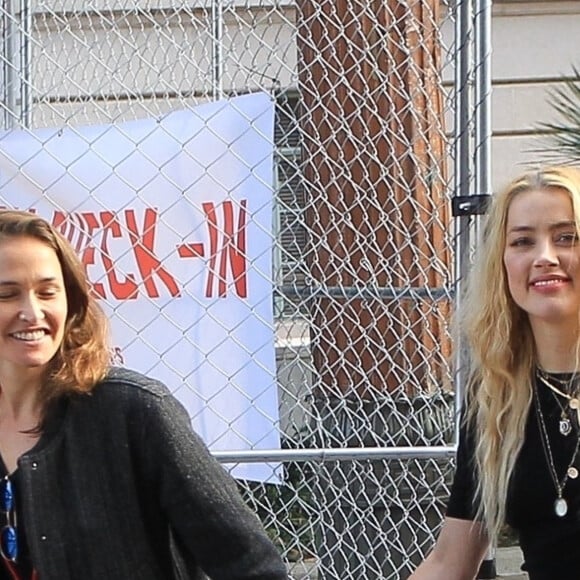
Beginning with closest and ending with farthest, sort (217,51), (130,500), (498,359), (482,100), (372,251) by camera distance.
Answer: (130,500)
(498,359)
(482,100)
(217,51)
(372,251)

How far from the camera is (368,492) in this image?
3670 mm

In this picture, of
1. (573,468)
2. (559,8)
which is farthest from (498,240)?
(559,8)

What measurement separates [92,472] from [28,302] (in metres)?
0.33

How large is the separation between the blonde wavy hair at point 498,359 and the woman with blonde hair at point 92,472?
1.64ft

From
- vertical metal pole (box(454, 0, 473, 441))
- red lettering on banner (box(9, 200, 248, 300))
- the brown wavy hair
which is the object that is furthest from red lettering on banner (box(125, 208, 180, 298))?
the brown wavy hair

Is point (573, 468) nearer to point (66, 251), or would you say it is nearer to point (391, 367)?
point (66, 251)

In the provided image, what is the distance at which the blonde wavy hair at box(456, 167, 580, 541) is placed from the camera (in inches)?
89.0

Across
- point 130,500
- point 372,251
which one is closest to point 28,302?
point 130,500

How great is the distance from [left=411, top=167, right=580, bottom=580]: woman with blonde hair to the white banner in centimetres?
92

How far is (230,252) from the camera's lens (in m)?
3.20

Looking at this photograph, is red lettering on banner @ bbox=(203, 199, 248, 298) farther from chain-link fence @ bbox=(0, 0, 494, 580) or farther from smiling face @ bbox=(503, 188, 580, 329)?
smiling face @ bbox=(503, 188, 580, 329)

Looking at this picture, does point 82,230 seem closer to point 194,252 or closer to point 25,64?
point 194,252

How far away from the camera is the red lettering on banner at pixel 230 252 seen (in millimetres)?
3195

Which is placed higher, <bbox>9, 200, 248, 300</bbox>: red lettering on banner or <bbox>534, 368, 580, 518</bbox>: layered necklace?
<bbox>9, 200, 248, 300</bbox>: red lettering on banner
